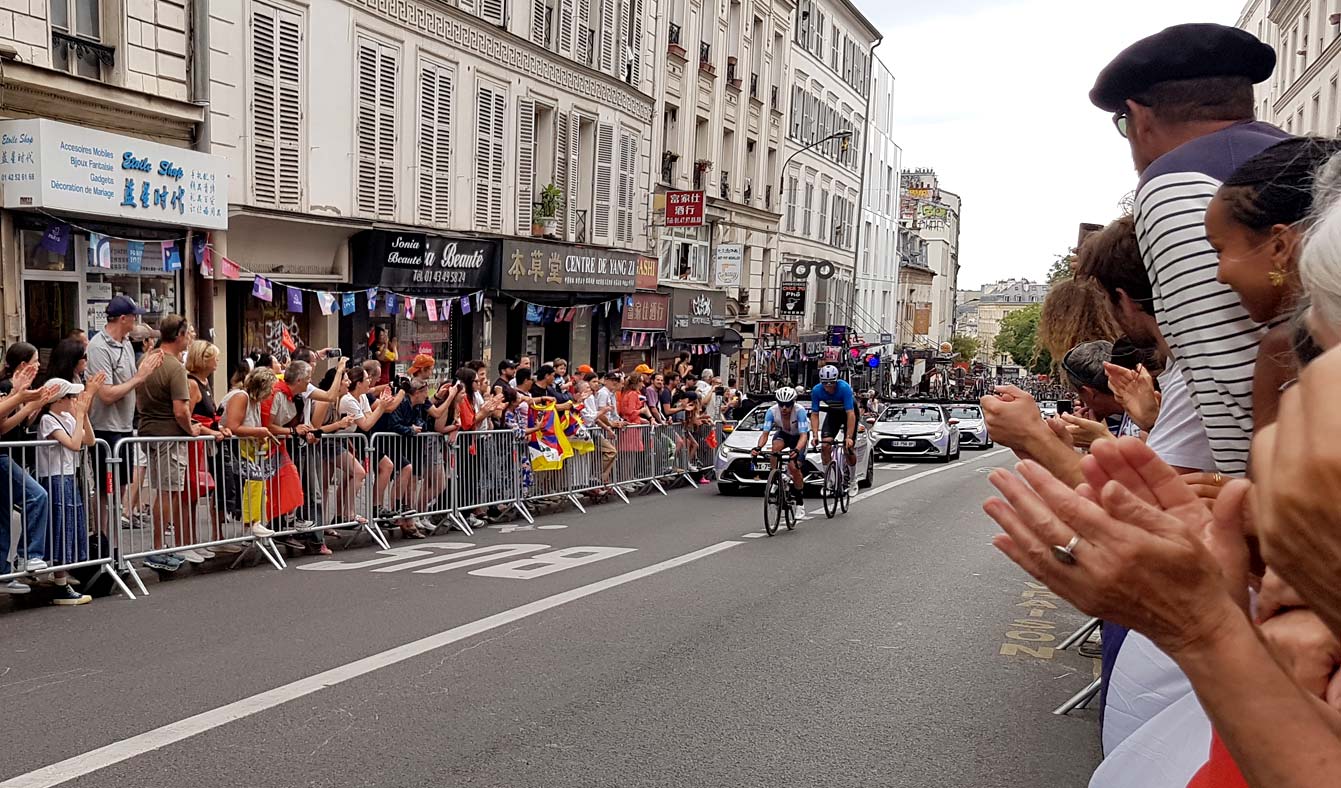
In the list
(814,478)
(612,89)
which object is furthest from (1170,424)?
(612,89)

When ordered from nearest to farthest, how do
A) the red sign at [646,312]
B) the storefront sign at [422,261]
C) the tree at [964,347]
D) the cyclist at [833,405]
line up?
the cyclist at [833,405]
the storefront sign at [422,261]
the red sign at [646,312]
the tree at [964,347]

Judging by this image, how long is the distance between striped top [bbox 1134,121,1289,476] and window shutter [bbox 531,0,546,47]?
24.4 metres

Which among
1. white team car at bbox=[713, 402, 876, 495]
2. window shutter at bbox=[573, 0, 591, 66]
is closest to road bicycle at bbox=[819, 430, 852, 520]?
white team car at bbox=[713, 402, 876, 495]

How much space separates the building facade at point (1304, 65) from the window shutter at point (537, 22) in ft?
63.5

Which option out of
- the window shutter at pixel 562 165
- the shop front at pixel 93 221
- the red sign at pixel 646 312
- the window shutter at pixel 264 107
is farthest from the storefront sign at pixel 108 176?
the red sign at pixel 646 312

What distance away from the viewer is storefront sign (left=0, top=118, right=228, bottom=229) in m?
13.4

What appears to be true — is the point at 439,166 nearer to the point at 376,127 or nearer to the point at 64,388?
the point at 376,127

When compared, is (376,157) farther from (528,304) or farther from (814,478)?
(814,478)

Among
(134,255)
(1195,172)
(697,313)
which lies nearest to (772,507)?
(134,255)

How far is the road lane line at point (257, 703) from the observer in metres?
4.69

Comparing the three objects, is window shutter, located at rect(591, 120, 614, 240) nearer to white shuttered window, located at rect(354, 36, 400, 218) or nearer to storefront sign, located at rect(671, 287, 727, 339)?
storefront sign, located at rect(671, 287, 727, 339)

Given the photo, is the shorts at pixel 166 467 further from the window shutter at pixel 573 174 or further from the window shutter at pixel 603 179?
the window shutter at pixel 603 179

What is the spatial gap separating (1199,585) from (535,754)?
4.06 meters

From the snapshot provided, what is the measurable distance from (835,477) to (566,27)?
52.8ft
